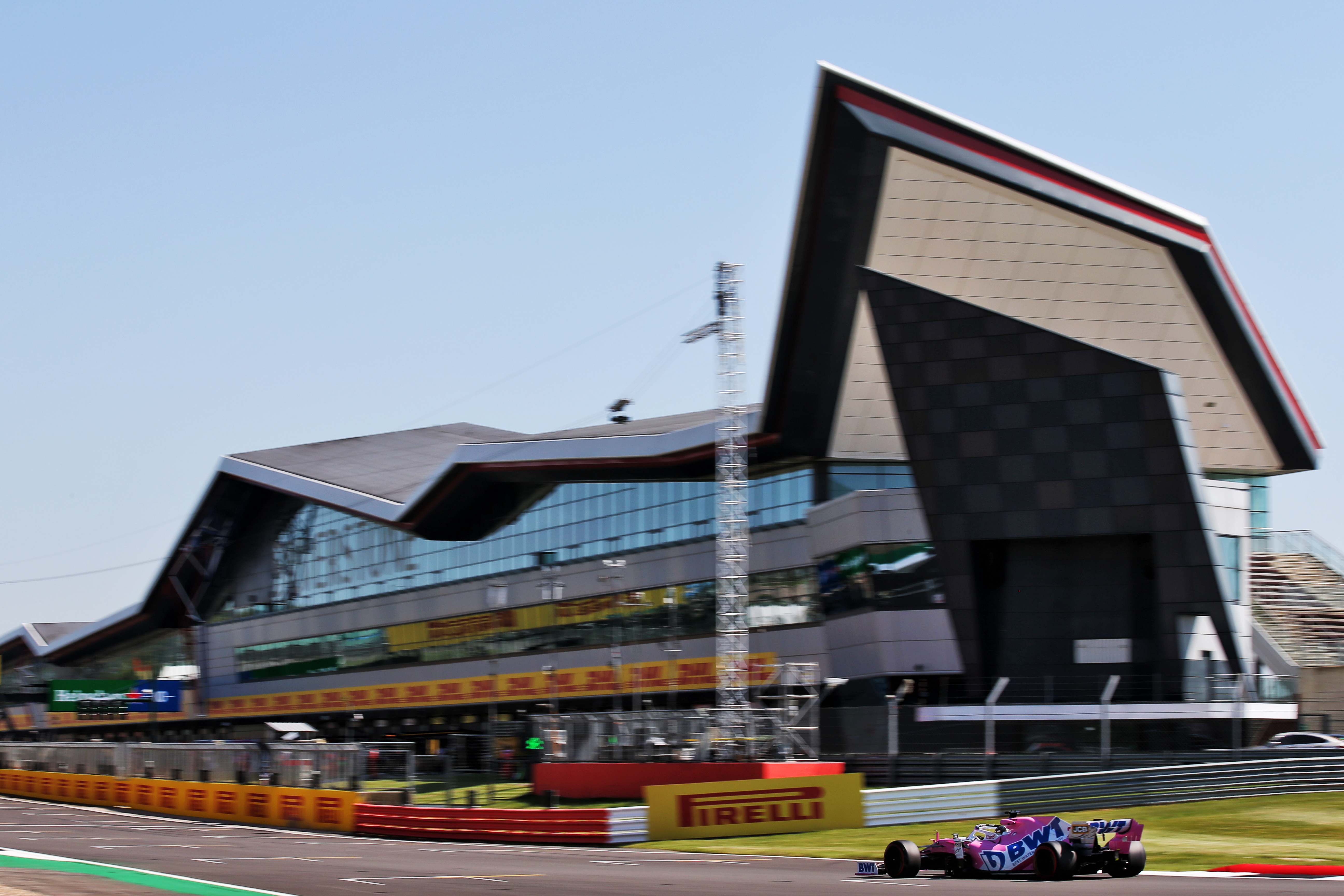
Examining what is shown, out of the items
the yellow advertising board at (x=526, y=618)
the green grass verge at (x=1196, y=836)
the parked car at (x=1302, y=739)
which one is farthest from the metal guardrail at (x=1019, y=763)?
the yellow advertising board at (x=526, y=618)

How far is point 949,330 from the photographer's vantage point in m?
42.5

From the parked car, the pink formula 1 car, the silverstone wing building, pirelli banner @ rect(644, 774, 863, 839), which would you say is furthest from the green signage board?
the pink formula 1 car

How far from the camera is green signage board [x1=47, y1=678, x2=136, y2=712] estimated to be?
92.0 meters

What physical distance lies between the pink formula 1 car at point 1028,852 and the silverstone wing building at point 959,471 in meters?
17.9

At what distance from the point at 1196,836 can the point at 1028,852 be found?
10163mm

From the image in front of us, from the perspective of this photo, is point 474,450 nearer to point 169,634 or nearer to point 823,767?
point 823,767

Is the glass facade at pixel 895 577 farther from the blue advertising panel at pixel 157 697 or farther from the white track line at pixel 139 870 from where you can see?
the blue advertising panel at pixel 157 697

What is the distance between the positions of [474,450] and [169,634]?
44243 mm

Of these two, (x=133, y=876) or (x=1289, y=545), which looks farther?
(x=1289, y=545)

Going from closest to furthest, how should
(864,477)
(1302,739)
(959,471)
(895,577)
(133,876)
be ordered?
(133,876) → (1302,739) → (959,471) → (895,577) → (864,477)

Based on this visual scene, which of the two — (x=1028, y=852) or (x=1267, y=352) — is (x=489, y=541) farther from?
(x=1028, y=852)

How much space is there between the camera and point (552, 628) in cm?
6322

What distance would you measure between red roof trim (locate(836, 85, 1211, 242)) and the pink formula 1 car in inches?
1026

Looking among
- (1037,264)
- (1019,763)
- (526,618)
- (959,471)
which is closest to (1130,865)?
(1019,763)
